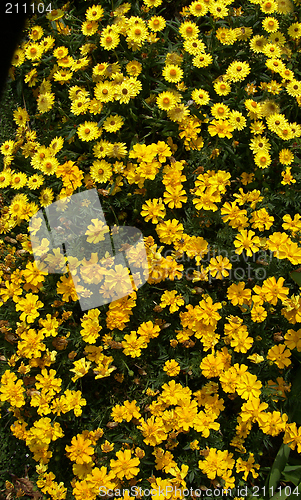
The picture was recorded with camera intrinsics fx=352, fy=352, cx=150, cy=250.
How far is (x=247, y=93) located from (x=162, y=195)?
1.37m

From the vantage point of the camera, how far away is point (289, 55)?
12.2 ft

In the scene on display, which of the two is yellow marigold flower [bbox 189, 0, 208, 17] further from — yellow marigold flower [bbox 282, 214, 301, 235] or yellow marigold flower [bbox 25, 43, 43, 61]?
yellow marigold flower [bbox 282, 214, 301, 235]

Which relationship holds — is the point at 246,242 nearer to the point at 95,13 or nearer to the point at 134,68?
the point at 134,68

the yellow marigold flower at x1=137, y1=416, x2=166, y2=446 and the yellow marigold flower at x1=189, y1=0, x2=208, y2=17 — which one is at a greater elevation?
the yellow marigold flower at x1=189, y1=0, x2=208, y2=17

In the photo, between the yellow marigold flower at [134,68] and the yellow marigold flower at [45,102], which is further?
the yellow marigold flower at [45,102]

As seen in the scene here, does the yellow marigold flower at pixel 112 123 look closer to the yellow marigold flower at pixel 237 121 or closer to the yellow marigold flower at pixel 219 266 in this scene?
the yellow marigold flower at pixel 237 121

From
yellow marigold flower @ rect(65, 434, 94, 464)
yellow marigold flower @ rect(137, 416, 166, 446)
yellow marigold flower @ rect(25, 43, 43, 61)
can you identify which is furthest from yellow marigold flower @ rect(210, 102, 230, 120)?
yellow marigold flower @ rect(65, 434, 94, 464)

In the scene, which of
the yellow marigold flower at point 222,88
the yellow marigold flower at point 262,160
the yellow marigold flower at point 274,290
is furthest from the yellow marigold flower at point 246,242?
the yellow marigold flower at point 222,88

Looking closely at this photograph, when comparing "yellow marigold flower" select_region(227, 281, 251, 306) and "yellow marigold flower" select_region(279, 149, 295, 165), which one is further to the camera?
"yellow marigold flower" select_region(279, 149, 295, 165)

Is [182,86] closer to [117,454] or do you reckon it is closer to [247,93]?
[247,93]

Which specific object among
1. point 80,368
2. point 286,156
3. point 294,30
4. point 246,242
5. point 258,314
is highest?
point 294,30

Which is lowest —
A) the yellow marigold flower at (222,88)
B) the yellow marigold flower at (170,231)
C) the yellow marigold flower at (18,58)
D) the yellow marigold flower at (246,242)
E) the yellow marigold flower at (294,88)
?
the yellow marigold flower at (246,242)

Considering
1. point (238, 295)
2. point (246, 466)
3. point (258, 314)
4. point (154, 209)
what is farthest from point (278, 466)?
point (154, 209)

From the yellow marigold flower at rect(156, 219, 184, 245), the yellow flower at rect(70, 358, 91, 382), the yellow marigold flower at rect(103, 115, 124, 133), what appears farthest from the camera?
the yellow marigold flower at rect(103, 115, 124, 133)
